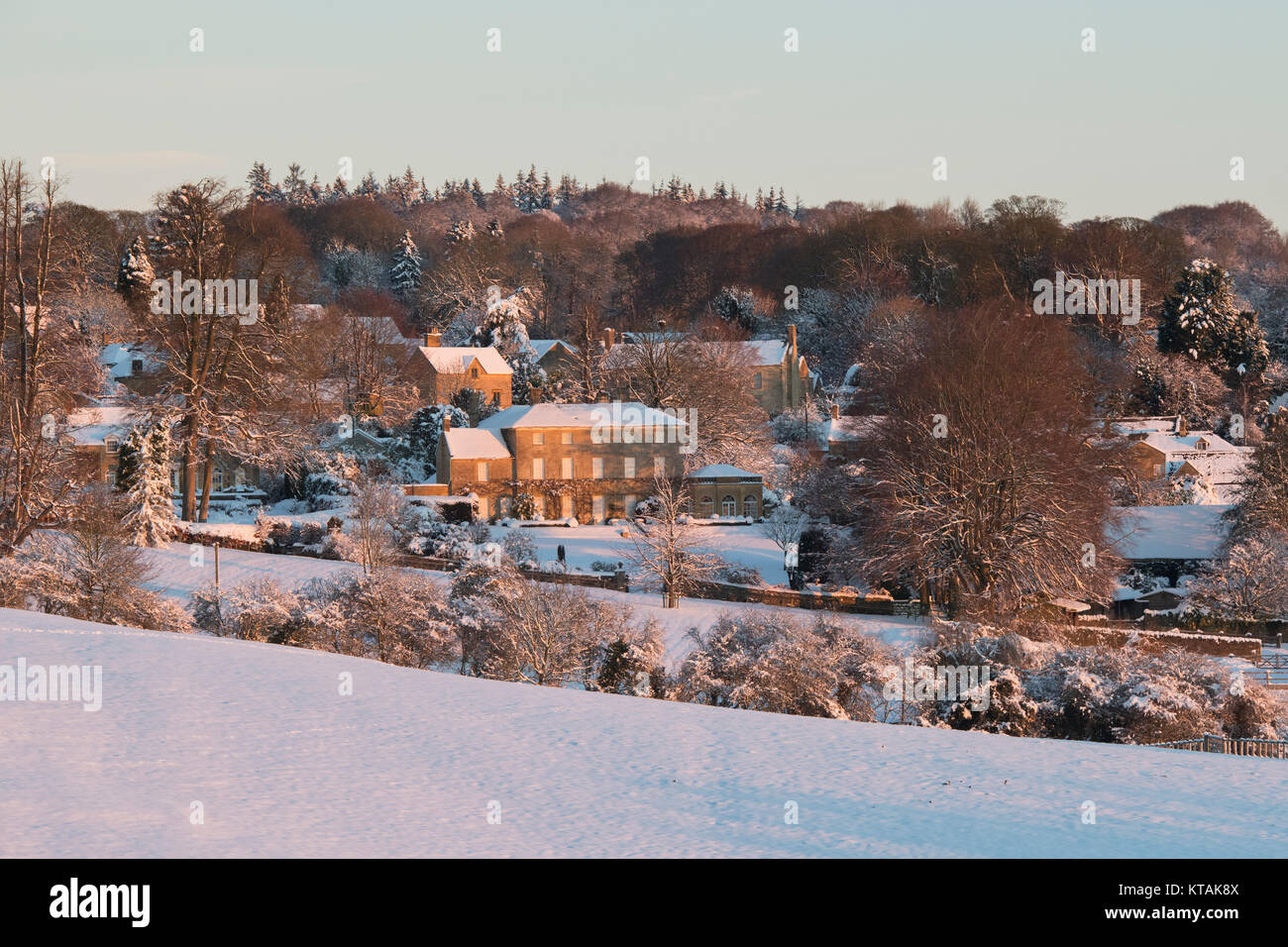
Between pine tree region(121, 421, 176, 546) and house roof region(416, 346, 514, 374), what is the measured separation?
3268cm

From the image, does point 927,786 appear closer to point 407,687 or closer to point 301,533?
point 407,687

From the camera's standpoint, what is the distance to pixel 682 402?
6525 centimetres

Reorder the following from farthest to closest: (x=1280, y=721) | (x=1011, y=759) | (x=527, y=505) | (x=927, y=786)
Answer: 1. (x=527, y=505)
2. (x=1280, y=721)
3. (x=1011, y=759)
4. (x=927, y=786)

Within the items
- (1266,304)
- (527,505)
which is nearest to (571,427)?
(527,505)

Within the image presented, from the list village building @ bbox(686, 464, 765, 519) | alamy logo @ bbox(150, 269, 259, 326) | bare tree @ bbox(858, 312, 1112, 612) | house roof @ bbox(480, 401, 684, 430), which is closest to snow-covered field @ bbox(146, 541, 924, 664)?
bare tree @ bbox(858, 312, 1112, 612)

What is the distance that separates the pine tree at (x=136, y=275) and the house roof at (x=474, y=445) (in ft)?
55.4

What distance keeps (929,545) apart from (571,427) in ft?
67.2

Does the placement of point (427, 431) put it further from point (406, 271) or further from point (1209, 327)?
point (406, 271)

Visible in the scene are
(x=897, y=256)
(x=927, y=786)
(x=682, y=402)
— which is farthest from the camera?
(x=897, y=256)

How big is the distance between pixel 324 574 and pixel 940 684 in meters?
20.6

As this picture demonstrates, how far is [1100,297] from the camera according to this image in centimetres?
8194

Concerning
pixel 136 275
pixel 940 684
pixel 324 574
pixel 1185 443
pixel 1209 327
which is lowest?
pixel 940 684

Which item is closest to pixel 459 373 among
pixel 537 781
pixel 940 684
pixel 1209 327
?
pixel 1209 327
